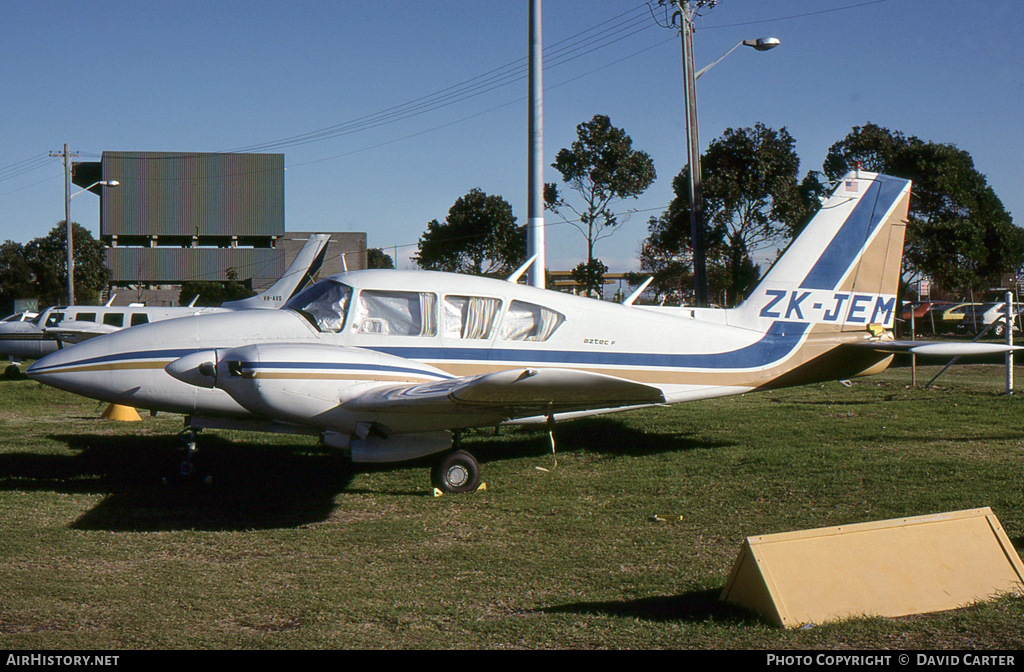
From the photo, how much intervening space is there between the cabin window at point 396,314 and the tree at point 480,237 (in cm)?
3725

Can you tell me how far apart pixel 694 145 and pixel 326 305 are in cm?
1234

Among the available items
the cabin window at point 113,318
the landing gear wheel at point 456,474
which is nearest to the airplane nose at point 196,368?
the landing gear wheel at point 456,474

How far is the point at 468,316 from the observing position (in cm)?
870

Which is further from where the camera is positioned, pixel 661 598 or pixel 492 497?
pixel 492 497

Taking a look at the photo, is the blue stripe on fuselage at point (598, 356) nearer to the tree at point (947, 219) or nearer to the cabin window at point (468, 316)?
the cabin window at point (468, 316)

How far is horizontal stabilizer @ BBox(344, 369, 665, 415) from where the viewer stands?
6.18m

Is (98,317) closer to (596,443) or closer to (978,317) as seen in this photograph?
(596,443)

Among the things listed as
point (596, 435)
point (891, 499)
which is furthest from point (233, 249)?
point (891, 499)

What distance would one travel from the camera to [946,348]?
8.36 meters

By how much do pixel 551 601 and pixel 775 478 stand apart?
4002mm

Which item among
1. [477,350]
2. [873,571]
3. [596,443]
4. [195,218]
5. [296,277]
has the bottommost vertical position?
[596,443]

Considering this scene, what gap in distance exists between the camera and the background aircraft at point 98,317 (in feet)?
Result: 71.0

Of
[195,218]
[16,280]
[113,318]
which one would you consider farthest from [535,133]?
[195,218]

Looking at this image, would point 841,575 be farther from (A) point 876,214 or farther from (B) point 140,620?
(A) point 876,214
